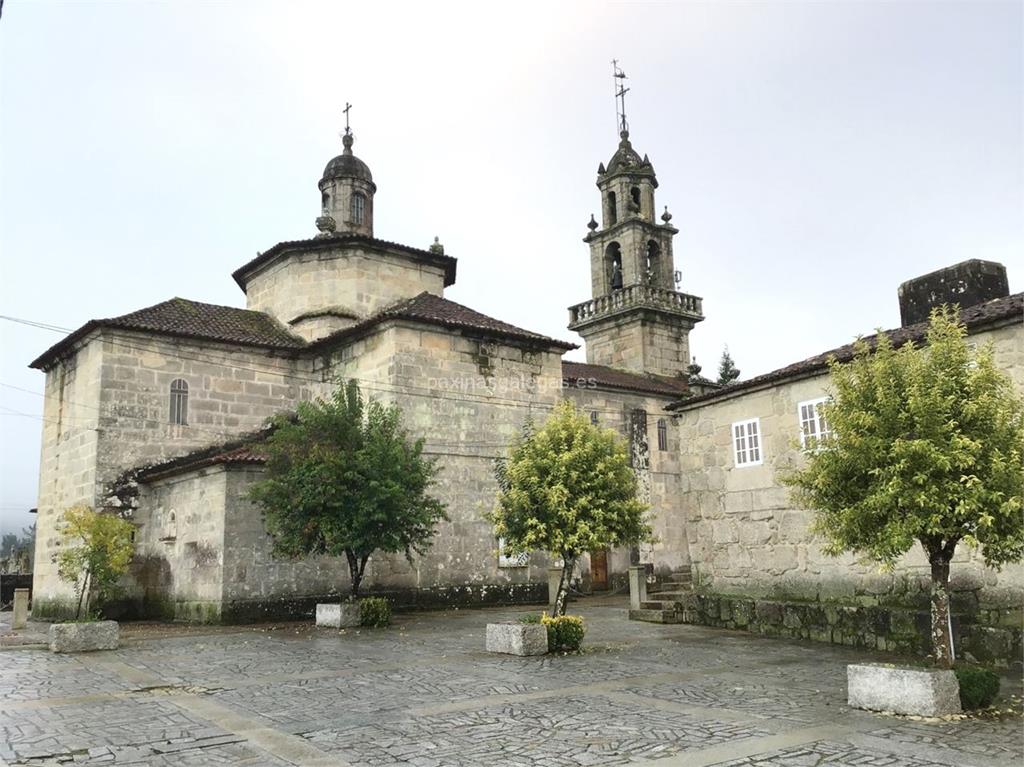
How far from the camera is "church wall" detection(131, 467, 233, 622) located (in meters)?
19.7

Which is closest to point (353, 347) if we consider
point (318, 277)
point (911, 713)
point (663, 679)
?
point (318, 277)

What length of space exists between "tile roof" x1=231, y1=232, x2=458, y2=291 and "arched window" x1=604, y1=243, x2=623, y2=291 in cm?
1325

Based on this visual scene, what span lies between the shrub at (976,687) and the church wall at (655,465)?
23.2m

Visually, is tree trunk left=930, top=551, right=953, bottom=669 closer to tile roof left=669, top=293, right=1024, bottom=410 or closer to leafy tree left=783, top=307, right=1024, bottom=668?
leafy tree left=783, top=307, right=1024, bottom=668

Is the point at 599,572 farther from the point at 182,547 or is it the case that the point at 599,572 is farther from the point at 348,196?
the point at 348,196

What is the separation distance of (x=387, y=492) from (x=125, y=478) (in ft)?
30.8

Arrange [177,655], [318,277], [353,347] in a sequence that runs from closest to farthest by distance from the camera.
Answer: [177,655] < [353,347] < [318,277]

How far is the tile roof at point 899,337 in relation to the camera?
37.5 ft

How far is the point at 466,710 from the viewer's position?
8.75 meters

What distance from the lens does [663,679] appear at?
1054cm

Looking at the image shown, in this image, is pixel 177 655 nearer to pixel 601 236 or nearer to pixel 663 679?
pixel 663 679

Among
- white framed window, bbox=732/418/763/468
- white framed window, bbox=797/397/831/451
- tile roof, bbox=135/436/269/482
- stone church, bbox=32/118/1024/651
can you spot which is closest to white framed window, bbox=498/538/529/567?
stone church, bbox=32/118/1024/651

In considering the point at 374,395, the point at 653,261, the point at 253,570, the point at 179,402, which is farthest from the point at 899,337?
the point at 653,261

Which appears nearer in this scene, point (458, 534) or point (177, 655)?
point (177, 655)
